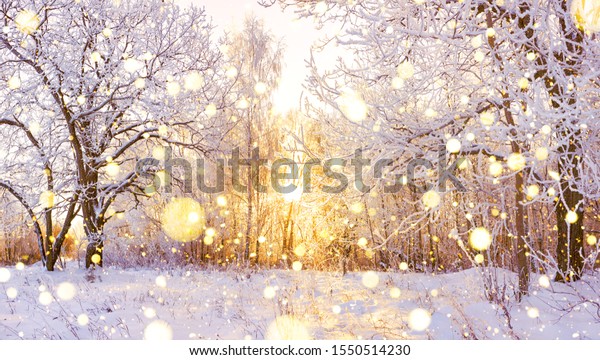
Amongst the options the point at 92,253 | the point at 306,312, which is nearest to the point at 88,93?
the point at 92,253

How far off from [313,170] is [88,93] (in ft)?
19.8

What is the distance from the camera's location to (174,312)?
568 centimetres

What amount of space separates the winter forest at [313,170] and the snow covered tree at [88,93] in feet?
0.20

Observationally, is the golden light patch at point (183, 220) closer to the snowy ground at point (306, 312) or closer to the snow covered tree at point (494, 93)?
the snowy ground at point (306, 312)

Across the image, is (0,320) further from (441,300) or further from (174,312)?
(441,300)

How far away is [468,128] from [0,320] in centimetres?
617

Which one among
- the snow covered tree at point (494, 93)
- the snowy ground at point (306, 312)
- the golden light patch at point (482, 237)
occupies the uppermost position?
the snow covered tree at point (494, 93)

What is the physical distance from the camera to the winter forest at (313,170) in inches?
192

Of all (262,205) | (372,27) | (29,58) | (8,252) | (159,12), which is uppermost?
(159,12)

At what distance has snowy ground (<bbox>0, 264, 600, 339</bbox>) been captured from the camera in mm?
4613

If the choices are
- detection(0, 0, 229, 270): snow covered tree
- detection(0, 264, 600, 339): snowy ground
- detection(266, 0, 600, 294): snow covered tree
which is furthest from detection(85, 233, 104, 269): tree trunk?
detection(266, 0, 600, 294): snow covered tree

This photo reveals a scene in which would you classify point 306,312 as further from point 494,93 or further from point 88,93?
point 88,93

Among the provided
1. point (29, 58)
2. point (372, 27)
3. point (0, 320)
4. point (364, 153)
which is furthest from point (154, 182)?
point (372, 27)

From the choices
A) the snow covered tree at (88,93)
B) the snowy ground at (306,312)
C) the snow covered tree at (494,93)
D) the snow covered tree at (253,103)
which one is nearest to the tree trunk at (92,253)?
the snow covered tree at (88,93)
